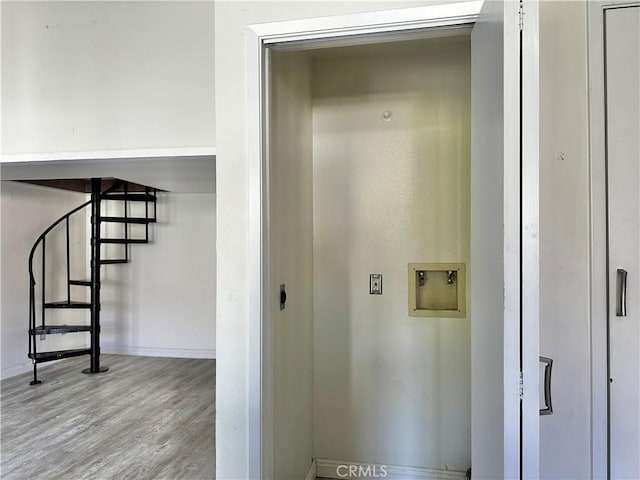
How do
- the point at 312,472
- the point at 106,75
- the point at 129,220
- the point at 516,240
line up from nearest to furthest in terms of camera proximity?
the point at 516,240, the point at 312,472, the point at 106,75, the point at 129,220

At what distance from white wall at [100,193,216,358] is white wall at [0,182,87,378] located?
0.49 m

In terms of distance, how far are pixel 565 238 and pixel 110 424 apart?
10.3 feet

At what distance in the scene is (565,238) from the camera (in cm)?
146

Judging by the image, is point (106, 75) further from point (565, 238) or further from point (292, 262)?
point (565, 238)

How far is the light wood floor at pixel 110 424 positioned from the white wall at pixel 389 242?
970 millimetres

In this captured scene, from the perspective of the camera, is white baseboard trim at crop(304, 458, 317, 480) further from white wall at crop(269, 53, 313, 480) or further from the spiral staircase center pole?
the spiral staircase center pole

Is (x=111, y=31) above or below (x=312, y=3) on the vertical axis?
above

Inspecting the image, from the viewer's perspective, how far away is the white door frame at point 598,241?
1418 mm

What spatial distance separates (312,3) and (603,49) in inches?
43.4

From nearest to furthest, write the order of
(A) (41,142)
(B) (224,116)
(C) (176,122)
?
(B) (224,116) < (C) (176,122) < (A) (41,142)

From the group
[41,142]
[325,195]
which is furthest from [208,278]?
[325,195]

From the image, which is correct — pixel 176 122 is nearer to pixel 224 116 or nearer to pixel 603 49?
pixel 224 116

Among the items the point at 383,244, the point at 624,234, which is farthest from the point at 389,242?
the point at 624,234

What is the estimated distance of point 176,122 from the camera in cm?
240
